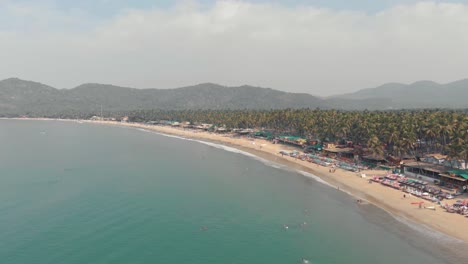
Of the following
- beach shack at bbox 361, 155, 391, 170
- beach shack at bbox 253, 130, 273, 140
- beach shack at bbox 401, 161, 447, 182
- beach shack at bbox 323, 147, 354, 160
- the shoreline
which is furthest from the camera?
A: beach shack at bbox 253, 130, 273, 140

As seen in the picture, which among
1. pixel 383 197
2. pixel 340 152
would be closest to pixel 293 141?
pixel 340 152

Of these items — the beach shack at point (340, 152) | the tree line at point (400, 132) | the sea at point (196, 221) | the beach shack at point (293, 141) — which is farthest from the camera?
the beach shack at point (293, 141)

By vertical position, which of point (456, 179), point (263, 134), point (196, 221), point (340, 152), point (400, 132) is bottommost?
point (196, 221)

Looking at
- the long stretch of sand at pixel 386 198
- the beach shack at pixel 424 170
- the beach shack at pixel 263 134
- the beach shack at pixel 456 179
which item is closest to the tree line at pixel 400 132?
the beach shack at pixel 456 179

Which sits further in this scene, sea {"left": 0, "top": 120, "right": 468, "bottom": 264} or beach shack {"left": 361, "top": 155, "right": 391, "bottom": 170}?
beach shack {"left": 361, "top": 155, "right": 391, "bottom": 170}

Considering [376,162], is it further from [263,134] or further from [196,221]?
[263,134]

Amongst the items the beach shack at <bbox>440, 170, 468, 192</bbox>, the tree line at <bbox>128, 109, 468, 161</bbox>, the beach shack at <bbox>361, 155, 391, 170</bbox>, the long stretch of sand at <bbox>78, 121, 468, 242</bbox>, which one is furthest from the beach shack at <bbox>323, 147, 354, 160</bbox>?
the beach shack at <bbox>440, 170, 468, 192</bbox>

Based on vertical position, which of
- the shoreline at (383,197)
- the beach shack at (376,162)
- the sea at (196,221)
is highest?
the beach shack at (376,162)

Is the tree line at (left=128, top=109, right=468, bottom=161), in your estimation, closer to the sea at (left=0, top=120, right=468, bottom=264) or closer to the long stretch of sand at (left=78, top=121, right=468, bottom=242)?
the long stretch of sand at (left=78, top=121, right=468, bottom=242)

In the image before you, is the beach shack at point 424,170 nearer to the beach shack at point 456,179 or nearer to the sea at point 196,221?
the beach shack at point 456,179
